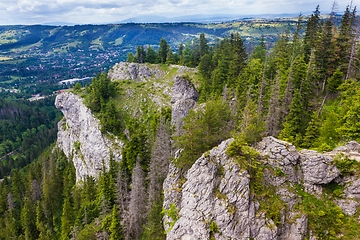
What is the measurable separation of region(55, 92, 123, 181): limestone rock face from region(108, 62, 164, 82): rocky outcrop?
20.1 metres

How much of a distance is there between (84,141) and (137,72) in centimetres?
3519

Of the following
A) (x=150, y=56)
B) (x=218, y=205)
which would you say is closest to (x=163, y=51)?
(x=150, y=56)

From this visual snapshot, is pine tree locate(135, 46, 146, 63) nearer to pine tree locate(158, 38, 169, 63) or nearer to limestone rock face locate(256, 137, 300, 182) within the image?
pine tree locate(158, 38, 169, 63)

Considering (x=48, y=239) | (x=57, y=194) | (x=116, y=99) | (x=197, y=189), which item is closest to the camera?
(x=197, y=189)

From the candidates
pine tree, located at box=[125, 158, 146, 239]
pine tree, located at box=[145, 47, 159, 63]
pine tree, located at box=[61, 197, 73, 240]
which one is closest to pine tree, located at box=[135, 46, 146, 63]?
Result: pine tree, located at box=[145, 47, 159, 63]

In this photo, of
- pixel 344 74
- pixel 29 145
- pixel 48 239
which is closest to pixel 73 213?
pixel 48 239

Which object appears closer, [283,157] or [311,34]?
[283,157]

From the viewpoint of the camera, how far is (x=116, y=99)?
92.9 m

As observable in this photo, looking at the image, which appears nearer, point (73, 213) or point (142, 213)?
point (142, 213)

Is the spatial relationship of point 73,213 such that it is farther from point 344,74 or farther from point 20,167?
point 20,167

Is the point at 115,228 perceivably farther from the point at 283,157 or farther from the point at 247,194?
the point at 283,157

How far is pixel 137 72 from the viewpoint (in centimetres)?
10625

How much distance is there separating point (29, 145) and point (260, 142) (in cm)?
17824

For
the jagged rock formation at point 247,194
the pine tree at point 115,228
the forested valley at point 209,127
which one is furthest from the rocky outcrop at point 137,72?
the jagged rock formation at point 247,194
